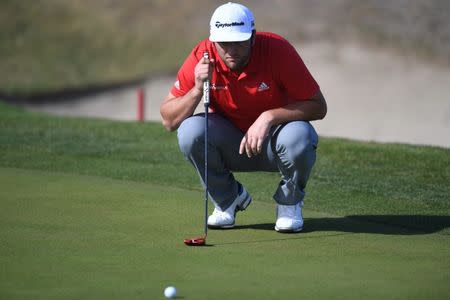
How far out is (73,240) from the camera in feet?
20.8

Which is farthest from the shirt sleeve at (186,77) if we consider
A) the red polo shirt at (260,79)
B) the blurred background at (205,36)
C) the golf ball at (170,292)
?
the blurred background at (205,36)

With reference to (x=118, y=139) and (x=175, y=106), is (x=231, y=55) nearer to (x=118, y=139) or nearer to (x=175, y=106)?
(x=175, y=106)

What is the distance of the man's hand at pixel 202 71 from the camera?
6.40 metres

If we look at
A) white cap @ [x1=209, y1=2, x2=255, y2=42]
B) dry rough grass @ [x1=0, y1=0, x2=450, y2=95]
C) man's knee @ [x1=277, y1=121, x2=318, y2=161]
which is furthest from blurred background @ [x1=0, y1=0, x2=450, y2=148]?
Result: white cap @ [x1=209, y1=2, x2=255, y2=42]

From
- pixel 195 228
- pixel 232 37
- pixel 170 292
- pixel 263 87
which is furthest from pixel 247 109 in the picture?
pixel 170 292

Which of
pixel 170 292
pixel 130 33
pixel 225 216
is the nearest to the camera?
pixel 170 292

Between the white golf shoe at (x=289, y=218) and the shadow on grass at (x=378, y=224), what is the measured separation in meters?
0.08

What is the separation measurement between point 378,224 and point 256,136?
1023mm

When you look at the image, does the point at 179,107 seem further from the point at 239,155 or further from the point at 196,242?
the point at 196,242

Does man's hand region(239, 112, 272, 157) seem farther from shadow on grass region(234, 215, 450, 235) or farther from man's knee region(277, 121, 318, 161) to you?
shadow on grass region(234, 215, 450, 235)

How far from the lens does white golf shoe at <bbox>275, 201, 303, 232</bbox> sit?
6645 mm

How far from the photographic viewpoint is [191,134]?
263 inches

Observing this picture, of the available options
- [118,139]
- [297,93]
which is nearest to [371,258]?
[297,93]

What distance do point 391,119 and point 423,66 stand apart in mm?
1161
